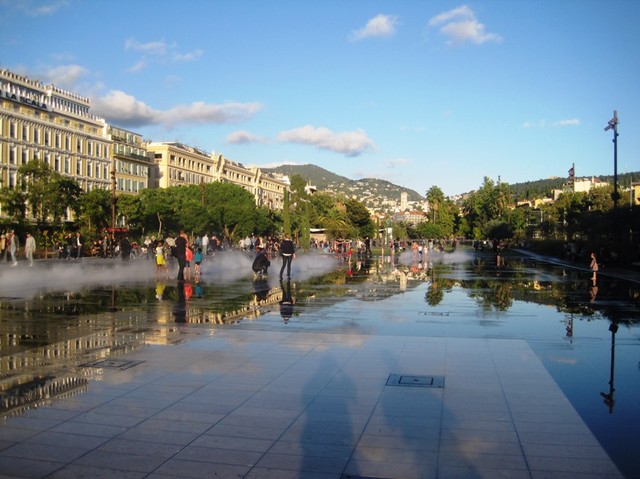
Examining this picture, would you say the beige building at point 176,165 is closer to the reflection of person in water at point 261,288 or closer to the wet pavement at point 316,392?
the reflection of person in water at point 261,288

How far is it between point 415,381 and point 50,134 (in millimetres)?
80917

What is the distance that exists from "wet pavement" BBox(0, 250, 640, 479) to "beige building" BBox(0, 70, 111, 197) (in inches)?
2390

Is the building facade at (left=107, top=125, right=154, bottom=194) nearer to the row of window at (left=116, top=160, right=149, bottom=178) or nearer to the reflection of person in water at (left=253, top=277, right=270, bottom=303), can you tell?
the row of window at (left=116, top=160, right=149, bottom=178)

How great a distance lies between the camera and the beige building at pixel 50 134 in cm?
7150

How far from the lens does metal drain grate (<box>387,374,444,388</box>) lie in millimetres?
7117

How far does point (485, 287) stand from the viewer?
20.7m

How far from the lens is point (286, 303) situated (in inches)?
598

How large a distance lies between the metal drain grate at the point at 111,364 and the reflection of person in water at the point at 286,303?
4.30m

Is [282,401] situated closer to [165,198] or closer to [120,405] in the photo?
[120,405]

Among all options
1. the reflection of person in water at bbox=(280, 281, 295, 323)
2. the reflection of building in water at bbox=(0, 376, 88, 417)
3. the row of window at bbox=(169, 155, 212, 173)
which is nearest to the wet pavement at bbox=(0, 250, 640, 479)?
the reflection of building in water at bbox=(0, 376, 88, 417)

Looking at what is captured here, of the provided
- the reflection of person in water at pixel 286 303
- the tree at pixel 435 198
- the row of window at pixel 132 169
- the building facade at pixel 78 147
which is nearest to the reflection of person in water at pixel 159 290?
the reflection of person in water at pixel 286 303

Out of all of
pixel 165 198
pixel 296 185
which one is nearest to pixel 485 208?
pixel 296 185

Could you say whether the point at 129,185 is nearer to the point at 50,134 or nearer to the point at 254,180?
the point at 50,134

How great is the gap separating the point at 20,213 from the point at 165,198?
35.7 m
